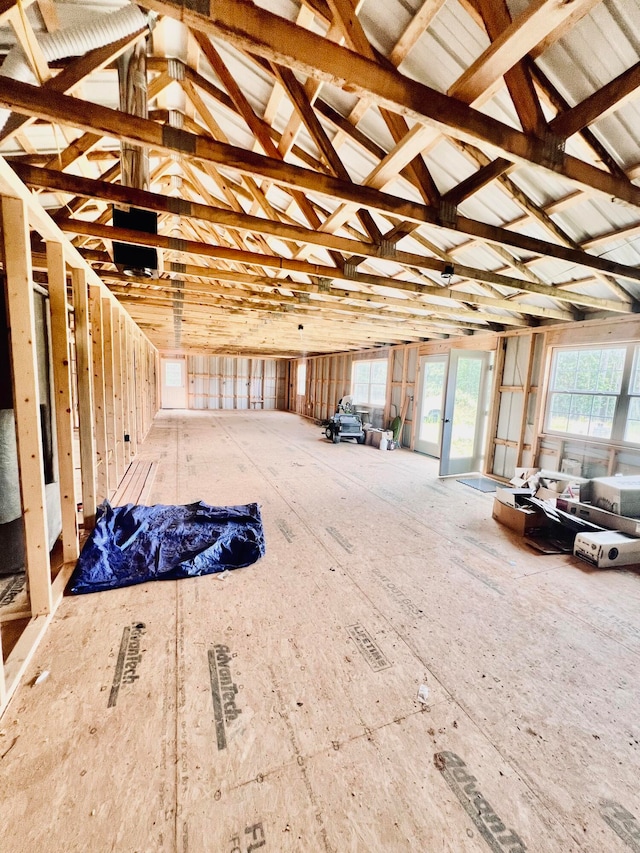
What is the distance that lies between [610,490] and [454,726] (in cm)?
302

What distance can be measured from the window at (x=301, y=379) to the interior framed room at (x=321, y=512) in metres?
10.1

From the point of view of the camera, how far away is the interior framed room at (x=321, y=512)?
1.26 meters

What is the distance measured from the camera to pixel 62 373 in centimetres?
246

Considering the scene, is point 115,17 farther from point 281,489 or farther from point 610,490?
point 610,490

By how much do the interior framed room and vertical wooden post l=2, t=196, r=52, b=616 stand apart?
0.05 feet

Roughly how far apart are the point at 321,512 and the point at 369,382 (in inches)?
277

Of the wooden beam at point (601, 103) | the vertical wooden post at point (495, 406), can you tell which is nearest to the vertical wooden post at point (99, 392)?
the wooden beam at point (601, 103)

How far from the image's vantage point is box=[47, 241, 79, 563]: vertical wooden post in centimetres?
237

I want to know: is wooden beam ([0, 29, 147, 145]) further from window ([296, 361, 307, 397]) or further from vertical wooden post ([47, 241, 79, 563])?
window ([296, 361, 307, 397])

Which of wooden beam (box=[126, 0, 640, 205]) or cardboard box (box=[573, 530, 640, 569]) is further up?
wooden beam (box=[126, 0, 640, 205])

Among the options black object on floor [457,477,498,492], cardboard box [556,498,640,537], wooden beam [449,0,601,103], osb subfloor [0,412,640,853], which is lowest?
black object on floor [457,477,498,492]

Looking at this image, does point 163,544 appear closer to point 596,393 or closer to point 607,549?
point 607,549

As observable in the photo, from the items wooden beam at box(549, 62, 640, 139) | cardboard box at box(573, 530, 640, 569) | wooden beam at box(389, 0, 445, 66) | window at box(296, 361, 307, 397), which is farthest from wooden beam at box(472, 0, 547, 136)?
window at box(296, 361, 307, 397)

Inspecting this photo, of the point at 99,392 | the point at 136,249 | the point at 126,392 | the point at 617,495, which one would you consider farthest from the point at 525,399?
the point at 126,392
